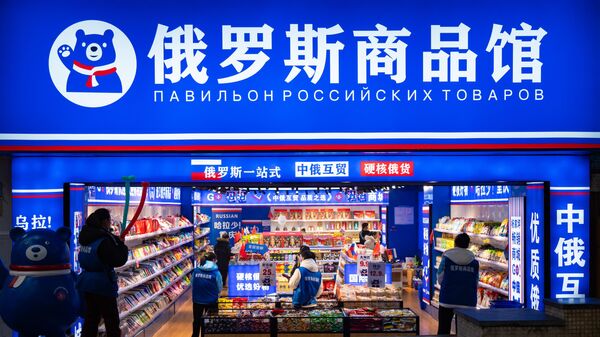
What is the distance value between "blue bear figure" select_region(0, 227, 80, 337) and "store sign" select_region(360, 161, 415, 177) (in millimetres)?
3020

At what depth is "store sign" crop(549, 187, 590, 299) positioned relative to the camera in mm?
6582

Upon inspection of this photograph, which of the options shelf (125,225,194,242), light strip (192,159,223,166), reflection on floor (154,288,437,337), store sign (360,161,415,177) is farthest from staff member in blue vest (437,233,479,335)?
shelf (125,225,194,242)

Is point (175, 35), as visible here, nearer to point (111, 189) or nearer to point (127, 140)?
point (127, 140)

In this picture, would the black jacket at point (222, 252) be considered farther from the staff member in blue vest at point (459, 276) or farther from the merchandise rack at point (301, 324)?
the staff member in blue vest at point (459, 276)

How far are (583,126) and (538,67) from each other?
761 millimetres

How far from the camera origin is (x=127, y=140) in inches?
249

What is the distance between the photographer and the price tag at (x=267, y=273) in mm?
9797

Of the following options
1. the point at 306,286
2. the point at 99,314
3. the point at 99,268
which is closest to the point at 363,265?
the point at 306,286

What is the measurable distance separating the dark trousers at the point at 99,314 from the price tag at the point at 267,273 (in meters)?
3.91

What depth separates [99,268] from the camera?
5.82 metres

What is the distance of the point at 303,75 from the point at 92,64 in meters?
2.17

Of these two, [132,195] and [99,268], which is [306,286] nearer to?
[99,268]

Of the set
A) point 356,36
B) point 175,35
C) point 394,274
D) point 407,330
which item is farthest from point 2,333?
point 394,274

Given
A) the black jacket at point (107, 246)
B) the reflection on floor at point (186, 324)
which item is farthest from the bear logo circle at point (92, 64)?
the reflection on floor at point (186, 324)
